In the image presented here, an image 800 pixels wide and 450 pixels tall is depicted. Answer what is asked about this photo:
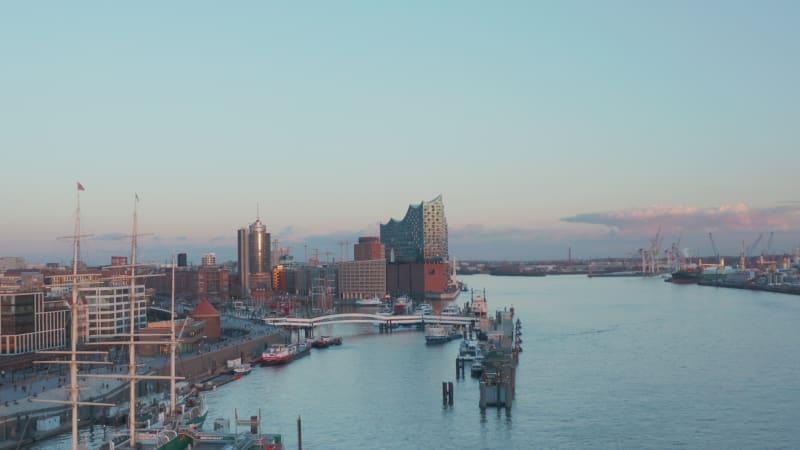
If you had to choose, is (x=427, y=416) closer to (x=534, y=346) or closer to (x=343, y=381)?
(x=343, y=381)

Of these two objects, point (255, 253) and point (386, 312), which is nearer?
point (386, 312)

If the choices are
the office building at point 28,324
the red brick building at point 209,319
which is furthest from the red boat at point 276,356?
the office building at point 28,324

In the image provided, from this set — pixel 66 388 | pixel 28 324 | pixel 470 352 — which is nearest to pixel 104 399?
pixel 66 388

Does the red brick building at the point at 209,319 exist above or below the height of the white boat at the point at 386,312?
above

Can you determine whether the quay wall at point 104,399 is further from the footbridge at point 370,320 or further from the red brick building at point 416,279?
the red brick building at point 416,279

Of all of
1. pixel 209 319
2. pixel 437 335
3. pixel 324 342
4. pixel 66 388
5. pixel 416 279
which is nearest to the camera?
pixel 66 388

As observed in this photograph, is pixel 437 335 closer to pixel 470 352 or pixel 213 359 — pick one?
pixel 470 352

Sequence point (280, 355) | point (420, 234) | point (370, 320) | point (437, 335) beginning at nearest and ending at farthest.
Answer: point (280, 355)
point (437, 335)
point (370, 320)
point (420, 234)

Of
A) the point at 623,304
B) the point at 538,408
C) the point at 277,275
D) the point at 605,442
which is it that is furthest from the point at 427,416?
the point at 277,275
